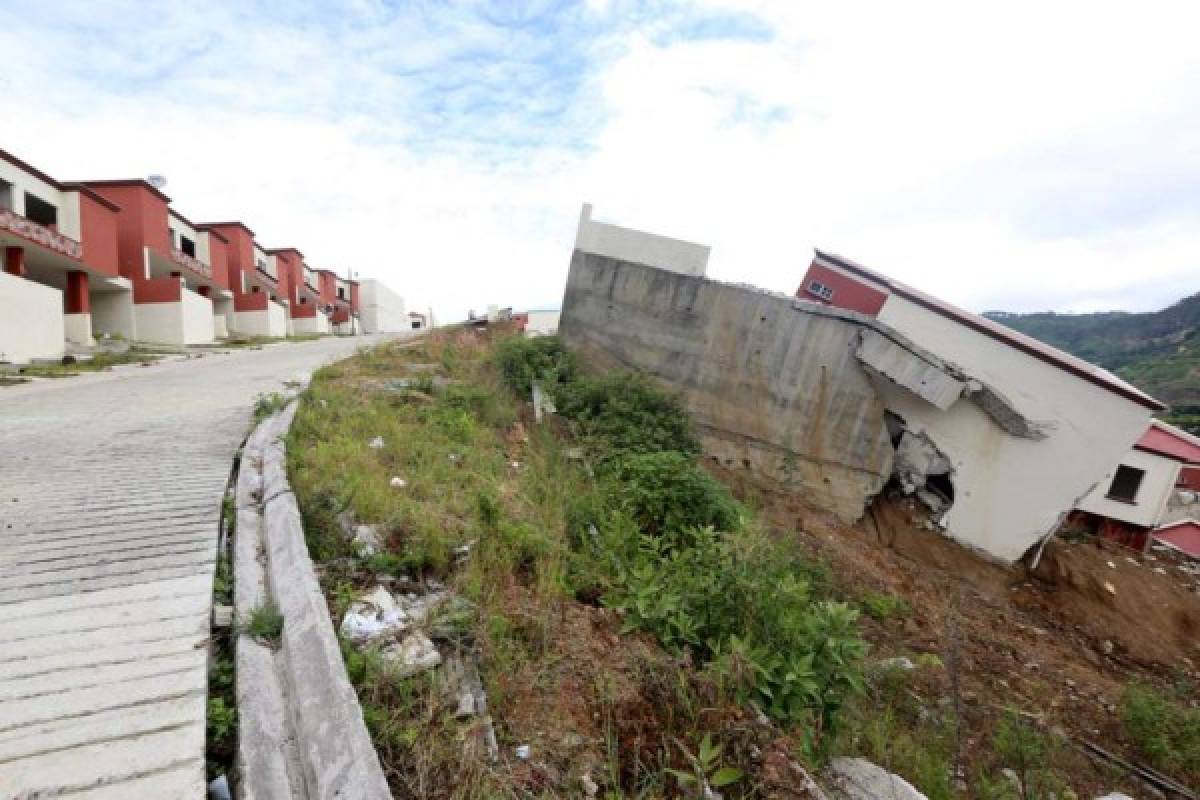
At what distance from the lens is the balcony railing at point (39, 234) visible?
11828 millimetres

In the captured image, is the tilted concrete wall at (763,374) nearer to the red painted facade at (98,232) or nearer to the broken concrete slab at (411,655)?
the broken concrete slab at (411,655)

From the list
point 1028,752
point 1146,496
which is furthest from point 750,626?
point 1146,496

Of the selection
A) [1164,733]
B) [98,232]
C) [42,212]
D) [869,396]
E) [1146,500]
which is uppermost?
[42,212]

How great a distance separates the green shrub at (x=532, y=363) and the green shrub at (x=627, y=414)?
526 mm

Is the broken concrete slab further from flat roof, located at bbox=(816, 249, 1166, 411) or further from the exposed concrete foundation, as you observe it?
flat roof, located at bbox=(816, 249, 1166, 411)

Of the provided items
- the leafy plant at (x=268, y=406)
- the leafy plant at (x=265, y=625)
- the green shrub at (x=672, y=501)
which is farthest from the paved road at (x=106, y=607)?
the green shrub at (x=672, y=501)

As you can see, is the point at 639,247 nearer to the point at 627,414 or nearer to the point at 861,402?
the point at 627,414

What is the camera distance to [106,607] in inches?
77.1

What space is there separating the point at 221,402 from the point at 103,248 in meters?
15.2

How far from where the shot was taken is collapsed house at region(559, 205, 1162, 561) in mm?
7223

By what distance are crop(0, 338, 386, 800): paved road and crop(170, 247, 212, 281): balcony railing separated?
18941mm

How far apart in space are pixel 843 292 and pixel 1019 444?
698 centimetres

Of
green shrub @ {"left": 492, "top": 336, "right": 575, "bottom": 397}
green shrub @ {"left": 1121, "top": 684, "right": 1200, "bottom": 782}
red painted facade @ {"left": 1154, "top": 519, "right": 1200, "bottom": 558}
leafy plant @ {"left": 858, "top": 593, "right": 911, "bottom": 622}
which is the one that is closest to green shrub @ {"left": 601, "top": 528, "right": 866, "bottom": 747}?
leafy plant @ {"left": 858, "top": 593, "right": 911, "bottom": 622}

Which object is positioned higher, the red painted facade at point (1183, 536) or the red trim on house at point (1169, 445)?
the red trim on house at point (1169, 445)
